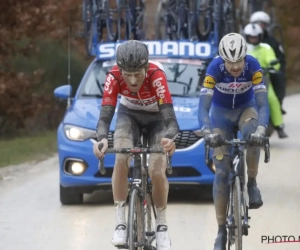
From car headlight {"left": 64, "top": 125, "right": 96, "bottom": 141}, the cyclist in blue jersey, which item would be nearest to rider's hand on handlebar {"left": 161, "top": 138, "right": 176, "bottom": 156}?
the cyclist in blue jersey

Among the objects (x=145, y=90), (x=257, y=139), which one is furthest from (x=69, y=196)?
(x=257, y=139)

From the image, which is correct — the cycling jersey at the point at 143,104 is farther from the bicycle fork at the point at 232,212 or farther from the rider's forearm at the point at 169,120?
the bicycle fork at the point at 232,212

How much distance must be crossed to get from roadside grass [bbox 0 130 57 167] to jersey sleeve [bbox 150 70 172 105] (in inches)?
327

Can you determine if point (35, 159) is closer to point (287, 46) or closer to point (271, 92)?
point (271, 92)

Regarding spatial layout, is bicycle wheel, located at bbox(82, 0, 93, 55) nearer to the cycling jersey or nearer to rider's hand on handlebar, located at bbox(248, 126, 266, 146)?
the cycling jersey

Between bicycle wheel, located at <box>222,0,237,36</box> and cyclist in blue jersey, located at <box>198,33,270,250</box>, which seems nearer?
cyclist in blue jersey, located at <box>198,33,270,250</box>

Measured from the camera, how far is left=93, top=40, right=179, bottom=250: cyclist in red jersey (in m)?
7.78

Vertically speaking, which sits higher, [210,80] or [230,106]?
[210,80]

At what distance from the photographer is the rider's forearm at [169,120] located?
25.4 ft

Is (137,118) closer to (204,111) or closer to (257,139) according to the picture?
(204,111)

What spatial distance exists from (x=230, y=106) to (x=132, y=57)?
1.43 meters

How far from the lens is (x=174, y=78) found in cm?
1312

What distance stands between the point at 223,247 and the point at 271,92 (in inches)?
376

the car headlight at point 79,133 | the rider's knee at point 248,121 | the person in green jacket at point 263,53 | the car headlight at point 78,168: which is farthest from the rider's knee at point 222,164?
the person in green jacket at point 263,53
